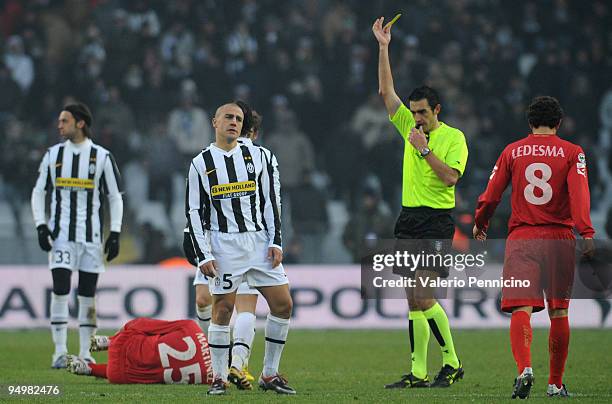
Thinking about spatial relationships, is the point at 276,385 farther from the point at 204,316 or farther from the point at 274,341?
the point at 204,316

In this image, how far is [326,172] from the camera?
1875 cm

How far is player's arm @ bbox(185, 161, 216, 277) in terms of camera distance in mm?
7520

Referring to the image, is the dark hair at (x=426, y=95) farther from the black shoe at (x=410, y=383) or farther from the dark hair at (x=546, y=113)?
the black shoe at (x=410, y=383)

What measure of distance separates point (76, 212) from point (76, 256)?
1.31 feet

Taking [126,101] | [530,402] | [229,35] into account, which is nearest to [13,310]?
[126,101]

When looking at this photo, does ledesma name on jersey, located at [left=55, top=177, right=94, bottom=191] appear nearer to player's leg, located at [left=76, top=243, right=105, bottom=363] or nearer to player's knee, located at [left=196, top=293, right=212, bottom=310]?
player's leg, located at [left=76, top=243, right=105, bottom=363]

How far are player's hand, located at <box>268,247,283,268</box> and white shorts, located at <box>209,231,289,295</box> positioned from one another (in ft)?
0.12

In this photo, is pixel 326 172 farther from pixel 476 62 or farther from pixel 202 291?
pixel 202 291

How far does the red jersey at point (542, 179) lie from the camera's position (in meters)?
7.44

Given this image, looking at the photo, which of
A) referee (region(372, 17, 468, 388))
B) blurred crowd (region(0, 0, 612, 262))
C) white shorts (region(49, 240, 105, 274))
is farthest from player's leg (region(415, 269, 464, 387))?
blurred crowd (region(0, 0, 612, 262))

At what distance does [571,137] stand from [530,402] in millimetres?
12485

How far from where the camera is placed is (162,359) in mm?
8727

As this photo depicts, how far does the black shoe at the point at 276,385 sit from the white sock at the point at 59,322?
306 centimetres

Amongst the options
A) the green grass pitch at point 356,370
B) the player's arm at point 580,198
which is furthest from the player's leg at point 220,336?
the player's arm at point 580,198
